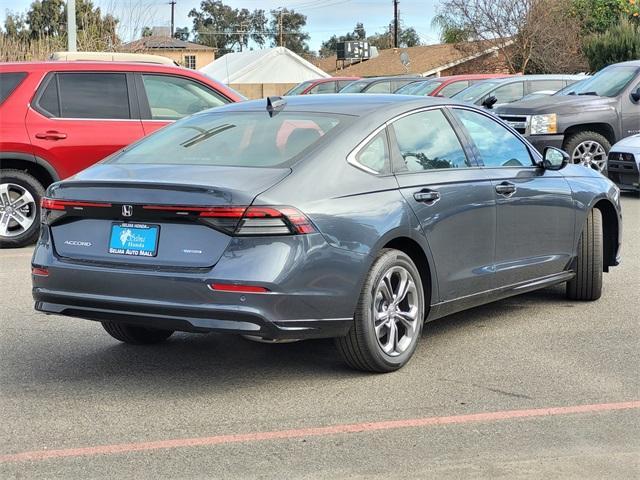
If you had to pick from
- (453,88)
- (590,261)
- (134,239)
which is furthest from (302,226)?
(453,88)

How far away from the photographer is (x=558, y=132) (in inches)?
616

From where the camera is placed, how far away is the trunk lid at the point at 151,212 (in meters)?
5.25

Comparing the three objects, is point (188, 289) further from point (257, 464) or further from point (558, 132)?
point (558, 132)

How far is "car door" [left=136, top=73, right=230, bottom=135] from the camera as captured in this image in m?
11.2

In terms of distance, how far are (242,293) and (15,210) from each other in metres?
6.26

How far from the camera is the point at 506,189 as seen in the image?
6852 millimetres

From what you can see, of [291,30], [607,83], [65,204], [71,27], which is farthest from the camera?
[291,30]

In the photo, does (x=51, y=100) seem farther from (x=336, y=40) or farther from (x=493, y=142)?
(x=336, y=40)

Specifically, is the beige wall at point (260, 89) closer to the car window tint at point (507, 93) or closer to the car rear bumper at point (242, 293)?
the car window tint at point (507, 93)

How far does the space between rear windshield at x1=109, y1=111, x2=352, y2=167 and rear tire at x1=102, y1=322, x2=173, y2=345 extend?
104 centimetres

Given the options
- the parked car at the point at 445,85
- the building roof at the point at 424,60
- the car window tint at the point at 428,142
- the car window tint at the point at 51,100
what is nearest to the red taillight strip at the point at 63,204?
the car window tint at the point at 428,142

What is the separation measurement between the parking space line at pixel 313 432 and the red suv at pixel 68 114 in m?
6.46

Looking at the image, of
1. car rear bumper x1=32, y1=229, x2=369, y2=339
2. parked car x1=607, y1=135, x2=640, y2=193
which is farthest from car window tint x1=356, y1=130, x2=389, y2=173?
parked car x1=607, y1=135, x2=640, y2=193

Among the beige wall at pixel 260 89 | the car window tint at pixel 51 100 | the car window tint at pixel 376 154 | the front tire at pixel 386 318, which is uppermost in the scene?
the beige wall at pixel 260 89
